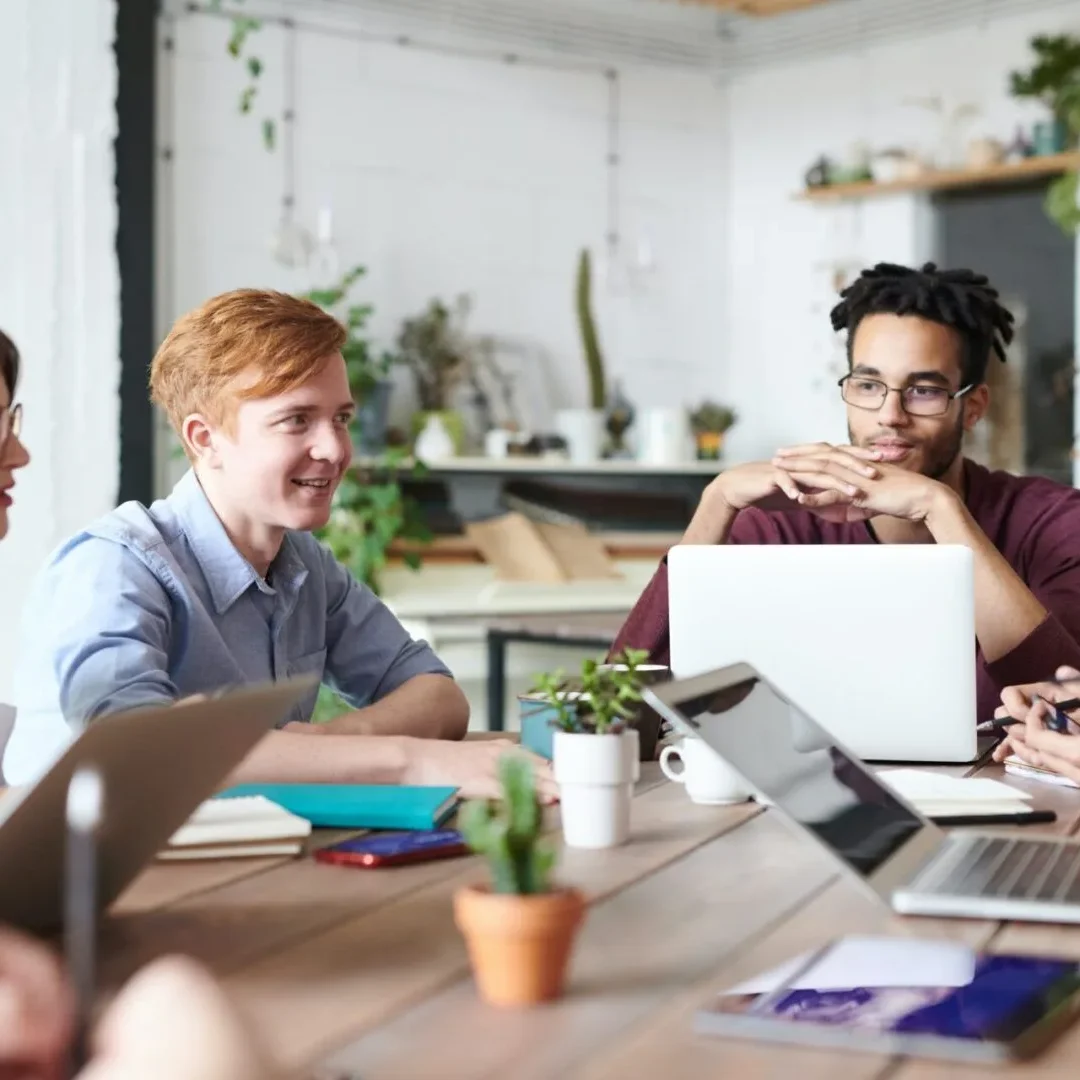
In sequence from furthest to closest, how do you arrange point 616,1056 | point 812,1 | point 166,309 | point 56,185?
point 812,1
point 166,309
point 56,185
point 616,1056

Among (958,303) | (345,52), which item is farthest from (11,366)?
(345,52)

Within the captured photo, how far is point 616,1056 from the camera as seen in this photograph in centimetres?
96

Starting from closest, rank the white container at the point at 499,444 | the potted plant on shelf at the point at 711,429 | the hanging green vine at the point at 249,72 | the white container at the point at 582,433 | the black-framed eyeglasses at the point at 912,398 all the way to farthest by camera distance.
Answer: the black-framed eyeglasses at the point at 912,398, the hanging green vine at the point at 249,72, the white container at the point at 499,444, the white container at the point at 582,433, the potted plant on shelf at the point at 711,429

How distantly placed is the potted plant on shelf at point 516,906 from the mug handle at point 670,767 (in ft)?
2.48

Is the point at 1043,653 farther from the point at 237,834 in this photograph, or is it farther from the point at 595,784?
the point at 237,834

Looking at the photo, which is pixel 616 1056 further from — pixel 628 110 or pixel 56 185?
pixel 628 110

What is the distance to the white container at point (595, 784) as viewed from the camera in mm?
1495

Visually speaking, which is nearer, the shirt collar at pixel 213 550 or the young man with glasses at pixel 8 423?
the young man with glasses at pixel 8 423

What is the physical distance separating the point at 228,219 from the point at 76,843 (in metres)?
4.55

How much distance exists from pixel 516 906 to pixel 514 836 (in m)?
0.05

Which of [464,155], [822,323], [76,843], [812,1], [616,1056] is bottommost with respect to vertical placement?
[616,1056]

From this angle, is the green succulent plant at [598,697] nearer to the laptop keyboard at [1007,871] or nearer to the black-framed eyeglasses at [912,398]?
the laptop keyboard at [1007,871]

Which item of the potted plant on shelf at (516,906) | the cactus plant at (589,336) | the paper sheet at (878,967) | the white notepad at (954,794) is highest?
the cactus plant at (589,336)

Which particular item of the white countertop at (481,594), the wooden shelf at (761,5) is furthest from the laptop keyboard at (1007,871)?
the wooden shelf at (761,5)
